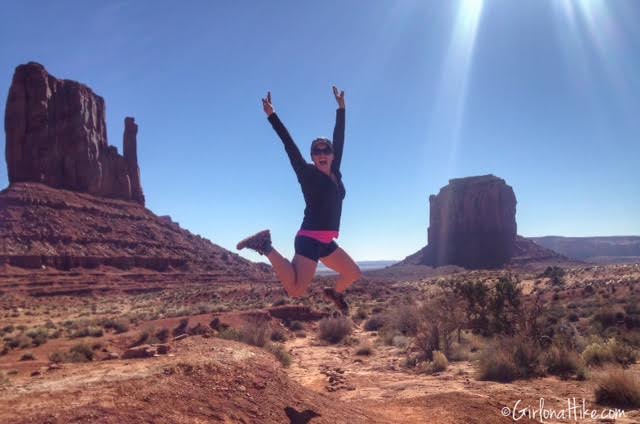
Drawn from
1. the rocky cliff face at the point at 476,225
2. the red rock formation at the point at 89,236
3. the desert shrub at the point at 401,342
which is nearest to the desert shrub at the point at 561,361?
the desert shrub at the point at 401,342

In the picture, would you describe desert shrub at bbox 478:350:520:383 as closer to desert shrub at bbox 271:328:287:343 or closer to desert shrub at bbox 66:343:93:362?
desert shrub at bbox 66:343:93:362

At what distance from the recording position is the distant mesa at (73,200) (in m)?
54.2

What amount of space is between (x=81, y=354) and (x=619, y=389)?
1373 centimetres

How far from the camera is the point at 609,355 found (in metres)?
10.5

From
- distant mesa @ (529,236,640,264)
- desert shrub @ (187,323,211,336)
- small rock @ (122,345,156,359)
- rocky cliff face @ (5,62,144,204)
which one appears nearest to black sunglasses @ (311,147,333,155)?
small rock @ (122,345,156,359)

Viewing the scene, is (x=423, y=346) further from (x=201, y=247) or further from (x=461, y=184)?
(x=461, y=184)

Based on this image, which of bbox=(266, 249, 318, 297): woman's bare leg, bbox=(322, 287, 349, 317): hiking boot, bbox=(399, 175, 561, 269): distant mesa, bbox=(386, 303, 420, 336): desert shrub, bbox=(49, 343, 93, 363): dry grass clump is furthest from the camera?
bbox=(399, 175, 561, 269): distant mesa

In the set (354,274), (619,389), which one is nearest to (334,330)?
(619,389)

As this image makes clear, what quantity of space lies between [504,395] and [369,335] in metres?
14.3

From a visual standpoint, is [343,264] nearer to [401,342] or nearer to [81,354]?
[81,354]

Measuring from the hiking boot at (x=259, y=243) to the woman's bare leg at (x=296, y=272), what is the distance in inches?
8.9

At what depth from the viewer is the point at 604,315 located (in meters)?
18.6

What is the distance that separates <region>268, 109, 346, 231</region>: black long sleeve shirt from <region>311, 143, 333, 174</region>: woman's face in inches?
2.4

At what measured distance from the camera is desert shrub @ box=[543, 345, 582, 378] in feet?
32.9
